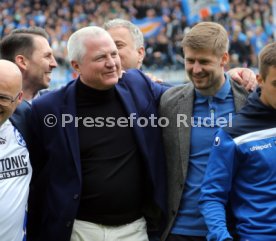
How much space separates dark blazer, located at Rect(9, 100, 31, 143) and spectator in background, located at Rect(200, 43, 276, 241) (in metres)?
1.13

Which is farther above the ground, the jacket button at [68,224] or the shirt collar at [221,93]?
the shirt collar at [221,93]

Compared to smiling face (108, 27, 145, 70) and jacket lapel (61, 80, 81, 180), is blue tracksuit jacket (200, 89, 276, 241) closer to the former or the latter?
jacket lapel (61, 80, 81, 180)

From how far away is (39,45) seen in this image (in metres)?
4.27

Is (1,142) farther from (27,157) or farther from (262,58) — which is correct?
(262,58)

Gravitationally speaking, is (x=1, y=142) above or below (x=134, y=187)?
above

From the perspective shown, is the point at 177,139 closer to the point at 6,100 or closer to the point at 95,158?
the point at 95,158

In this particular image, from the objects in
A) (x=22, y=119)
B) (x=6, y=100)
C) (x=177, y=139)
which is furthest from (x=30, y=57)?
(x=177, y=139)

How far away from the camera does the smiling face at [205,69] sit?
3129 mm

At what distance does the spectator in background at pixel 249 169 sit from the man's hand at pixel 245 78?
486 millimetres

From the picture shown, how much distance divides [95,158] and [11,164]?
540 millimetres

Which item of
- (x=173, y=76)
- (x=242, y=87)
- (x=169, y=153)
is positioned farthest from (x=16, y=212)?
(x=173, y=76)

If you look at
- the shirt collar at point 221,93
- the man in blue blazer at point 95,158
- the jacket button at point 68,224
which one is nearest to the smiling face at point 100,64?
the man in blue blazer at point 95,158

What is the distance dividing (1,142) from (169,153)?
3.35ft

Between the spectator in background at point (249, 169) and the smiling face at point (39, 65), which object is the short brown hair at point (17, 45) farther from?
the spectator in background at point (249, 169)
